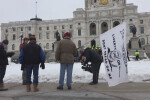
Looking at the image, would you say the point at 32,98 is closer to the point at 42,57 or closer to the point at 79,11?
the point at 42,57

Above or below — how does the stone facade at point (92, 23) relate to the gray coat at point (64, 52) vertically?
above

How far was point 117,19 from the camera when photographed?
2689 inches

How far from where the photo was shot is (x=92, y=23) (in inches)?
2817

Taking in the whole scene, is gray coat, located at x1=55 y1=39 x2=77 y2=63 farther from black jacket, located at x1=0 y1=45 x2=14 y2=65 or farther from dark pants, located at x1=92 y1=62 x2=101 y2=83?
black jacket, located at x1=0 y1=45 x2=14 y2=65

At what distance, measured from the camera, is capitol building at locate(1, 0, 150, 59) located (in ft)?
218

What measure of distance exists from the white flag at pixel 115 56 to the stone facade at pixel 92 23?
59620 mm

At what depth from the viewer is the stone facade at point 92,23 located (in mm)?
66562

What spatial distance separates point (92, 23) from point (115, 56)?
2581 inches

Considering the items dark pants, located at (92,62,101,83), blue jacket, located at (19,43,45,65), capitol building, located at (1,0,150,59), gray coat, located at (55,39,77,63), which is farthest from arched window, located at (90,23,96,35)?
blue jacket, located at (19,43,45,65)

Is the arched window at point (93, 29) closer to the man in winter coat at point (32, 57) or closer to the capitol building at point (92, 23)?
the capitol building at point (92, 23)

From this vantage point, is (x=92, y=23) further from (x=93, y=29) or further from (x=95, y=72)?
(x=95, y=72)

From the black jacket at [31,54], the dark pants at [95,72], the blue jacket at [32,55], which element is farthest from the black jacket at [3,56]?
the dark pants at [95,72]

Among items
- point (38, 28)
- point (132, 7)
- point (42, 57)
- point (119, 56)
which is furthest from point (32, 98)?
point (38, 28)

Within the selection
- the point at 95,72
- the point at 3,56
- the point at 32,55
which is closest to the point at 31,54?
the point at 32,55
